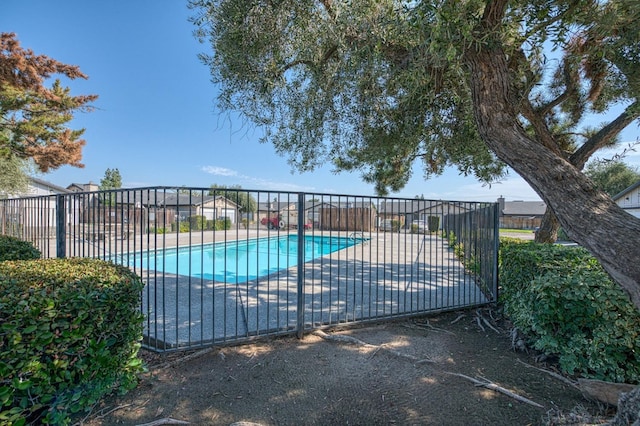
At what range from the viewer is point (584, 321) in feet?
7.78

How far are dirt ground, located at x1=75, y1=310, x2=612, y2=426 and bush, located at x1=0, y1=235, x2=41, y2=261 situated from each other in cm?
255

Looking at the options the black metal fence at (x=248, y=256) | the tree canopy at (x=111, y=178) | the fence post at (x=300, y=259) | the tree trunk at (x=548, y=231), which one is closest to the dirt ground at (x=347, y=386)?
the fence post at (x=300, y=259)

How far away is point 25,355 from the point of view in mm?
1536

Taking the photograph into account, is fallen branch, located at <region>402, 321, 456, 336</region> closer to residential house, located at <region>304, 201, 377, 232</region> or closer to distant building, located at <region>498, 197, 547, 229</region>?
residential house, located at <region>304, 201, 377, 232</region>

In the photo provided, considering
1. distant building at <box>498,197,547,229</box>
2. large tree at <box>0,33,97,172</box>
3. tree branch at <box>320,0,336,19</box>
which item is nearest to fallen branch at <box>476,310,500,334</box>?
tree branch at <box>320,0,336,19</box>

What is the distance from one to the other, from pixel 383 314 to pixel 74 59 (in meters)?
12.5

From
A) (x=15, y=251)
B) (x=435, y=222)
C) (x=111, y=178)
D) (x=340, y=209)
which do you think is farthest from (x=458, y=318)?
(x=111, y=178)

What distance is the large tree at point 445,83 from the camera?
2.13 metres

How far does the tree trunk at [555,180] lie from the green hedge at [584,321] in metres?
0.71

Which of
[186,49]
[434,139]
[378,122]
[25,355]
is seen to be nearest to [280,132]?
[378,122]

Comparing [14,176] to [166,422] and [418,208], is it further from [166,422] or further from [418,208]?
[418,208]

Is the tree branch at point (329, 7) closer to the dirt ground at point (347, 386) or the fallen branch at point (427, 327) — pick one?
the dirt ground at point (347, 386)

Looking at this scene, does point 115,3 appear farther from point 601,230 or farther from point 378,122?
point 601,230

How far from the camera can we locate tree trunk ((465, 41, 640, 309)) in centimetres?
172
